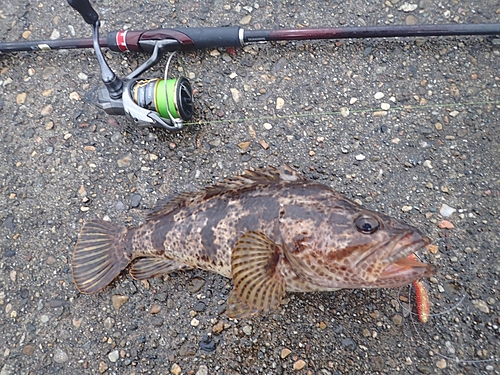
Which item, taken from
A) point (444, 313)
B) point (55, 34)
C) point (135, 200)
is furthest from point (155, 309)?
point (55, 34)

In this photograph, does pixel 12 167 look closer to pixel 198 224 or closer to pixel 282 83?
pixel 198 224

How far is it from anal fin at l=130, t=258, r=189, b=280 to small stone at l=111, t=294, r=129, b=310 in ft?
0.81

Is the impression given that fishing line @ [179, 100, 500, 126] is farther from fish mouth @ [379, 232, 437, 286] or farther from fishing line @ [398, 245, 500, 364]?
fish mouth @ [379, 232, 437, 286]

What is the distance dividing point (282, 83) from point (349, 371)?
91.4 inches

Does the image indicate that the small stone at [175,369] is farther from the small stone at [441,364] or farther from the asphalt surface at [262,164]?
the small stone at [441,364]

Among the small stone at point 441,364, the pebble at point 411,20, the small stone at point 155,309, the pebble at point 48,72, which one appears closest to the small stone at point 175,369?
the small stone at point 155,309

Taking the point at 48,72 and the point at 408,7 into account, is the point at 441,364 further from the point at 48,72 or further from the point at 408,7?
the point at 48,72

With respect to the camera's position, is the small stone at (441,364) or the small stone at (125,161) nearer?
the small stone at (441,364)

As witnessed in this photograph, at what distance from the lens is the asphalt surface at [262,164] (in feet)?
9.39

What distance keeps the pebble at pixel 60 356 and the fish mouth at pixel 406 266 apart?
2421mm

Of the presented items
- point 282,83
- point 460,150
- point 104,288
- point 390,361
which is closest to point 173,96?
point 282,83

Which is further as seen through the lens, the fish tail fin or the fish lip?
the fish tail fin

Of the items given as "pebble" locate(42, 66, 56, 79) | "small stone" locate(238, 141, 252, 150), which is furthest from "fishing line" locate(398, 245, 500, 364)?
"pebble" locate(42, 66, 56, 79)

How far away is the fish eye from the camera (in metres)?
2.26
